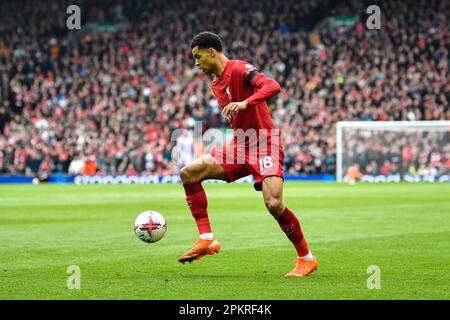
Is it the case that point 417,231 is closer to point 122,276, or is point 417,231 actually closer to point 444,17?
point 122,276

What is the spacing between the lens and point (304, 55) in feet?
144

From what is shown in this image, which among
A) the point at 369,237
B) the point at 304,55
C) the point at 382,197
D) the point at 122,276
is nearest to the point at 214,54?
the point at 122,276

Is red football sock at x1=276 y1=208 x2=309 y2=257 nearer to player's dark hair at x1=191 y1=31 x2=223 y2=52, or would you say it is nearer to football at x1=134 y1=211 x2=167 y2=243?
football at x1=134 y1=211 x2=167 y2=243

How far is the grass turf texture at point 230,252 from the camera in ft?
26.7

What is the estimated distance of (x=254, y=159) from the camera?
31.2 ft

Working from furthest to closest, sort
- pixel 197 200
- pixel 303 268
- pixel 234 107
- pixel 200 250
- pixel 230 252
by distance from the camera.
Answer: pixel 230 252 → pixel 197 200 → pixel 200 250 → pixel 303 268 → pixel 234 107

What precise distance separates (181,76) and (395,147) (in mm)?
11693

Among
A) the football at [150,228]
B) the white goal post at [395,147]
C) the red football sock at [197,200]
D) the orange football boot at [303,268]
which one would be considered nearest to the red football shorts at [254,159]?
the red football sock at [197,200]

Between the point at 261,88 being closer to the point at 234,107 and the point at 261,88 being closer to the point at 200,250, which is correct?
the point at 234,107

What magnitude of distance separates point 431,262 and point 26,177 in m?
31.6

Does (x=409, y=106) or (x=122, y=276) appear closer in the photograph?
(x=122, y=276)

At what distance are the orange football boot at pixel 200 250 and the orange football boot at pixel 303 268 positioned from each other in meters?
0.88

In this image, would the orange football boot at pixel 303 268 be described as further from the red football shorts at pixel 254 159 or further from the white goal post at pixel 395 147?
the white goal post at pixel 395 147

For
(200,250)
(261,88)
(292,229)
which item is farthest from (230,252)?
(261,88)
